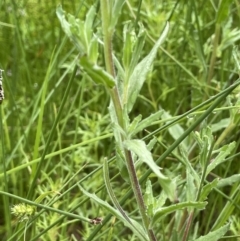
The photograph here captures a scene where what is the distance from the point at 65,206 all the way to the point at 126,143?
62 centimetres

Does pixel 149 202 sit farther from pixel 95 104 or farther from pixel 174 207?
pixel 95 104

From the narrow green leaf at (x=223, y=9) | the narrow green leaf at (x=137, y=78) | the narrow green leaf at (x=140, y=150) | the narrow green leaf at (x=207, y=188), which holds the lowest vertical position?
the narrow green leaf at (x=207, y=188)

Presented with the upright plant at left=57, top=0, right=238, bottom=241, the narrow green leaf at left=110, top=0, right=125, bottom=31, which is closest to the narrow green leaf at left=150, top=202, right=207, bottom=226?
the upright plant at left=57, top=0, right=238, bottom=241

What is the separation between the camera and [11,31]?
1.96 metres

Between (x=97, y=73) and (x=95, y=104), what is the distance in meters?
1.05

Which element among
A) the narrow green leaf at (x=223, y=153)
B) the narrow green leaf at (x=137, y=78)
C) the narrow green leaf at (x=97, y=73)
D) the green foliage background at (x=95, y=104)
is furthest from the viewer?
the green foliage background at (x=95, y=104)

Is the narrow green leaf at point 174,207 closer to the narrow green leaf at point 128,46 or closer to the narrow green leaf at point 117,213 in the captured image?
the narrow green leaf at point 117,213

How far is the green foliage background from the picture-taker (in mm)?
1157

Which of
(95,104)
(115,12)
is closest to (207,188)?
(115,12)

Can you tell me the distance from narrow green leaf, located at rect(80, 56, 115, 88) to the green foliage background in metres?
0.42

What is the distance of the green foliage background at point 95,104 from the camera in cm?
116

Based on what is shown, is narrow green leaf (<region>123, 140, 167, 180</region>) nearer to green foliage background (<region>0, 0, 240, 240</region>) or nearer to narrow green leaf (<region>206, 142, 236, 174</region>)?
narrow green leaf (<region>206, 142, 236, 174</region>)

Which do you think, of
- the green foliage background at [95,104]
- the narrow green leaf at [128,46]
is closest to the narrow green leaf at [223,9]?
the green foliage background at [95,104]

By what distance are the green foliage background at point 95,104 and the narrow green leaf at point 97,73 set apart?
42 cm
